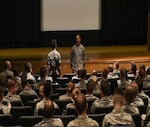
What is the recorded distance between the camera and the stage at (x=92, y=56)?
54.4 ft

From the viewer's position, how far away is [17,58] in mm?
17672

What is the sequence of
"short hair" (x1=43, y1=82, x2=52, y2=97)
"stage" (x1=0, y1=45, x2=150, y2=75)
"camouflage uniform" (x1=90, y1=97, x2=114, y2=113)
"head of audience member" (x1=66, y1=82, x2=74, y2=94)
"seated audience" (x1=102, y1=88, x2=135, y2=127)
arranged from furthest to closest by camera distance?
1. "stage" (x1=0, y1=45, x2=150, y2=75)
2. "head of audience member" (x1=66, y1=82, x2=74, y2=94)
3. "camouflage uniform" (x1=90, y1=97, x2=114, y2=113)
4. "short hair" (x1=43, y1=82, x2=52, y2=97)
5. "seated audience" (x1=102, y1=88, x2=135, y2=127)

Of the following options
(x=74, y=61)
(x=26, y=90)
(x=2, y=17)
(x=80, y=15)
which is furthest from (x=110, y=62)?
(x=26, y=90)

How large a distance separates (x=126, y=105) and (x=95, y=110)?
0.71 meters

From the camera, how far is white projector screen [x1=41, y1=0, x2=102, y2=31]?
20781 millimetres

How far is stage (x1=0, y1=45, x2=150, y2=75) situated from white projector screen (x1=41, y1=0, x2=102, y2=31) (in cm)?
105

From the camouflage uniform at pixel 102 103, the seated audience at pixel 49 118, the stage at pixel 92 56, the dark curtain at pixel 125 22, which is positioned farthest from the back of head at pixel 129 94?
the dark curtain at pixel 125 22

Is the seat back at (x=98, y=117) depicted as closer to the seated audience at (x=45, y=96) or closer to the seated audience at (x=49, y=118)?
the seated audience at (x=49, y=118)

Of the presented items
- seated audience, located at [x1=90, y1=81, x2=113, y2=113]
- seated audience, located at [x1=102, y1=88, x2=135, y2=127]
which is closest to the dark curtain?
seated audience, located at [x1=90, y1=81, x2=113, y2=113]

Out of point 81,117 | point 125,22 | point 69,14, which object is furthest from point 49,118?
point 125,22

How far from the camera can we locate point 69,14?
21.0 m

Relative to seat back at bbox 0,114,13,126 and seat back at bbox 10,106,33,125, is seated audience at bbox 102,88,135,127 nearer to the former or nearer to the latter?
seat back at bbox 0,114,13,126

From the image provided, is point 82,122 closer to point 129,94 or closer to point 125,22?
point 129,94

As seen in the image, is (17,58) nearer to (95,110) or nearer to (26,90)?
(26,90)
